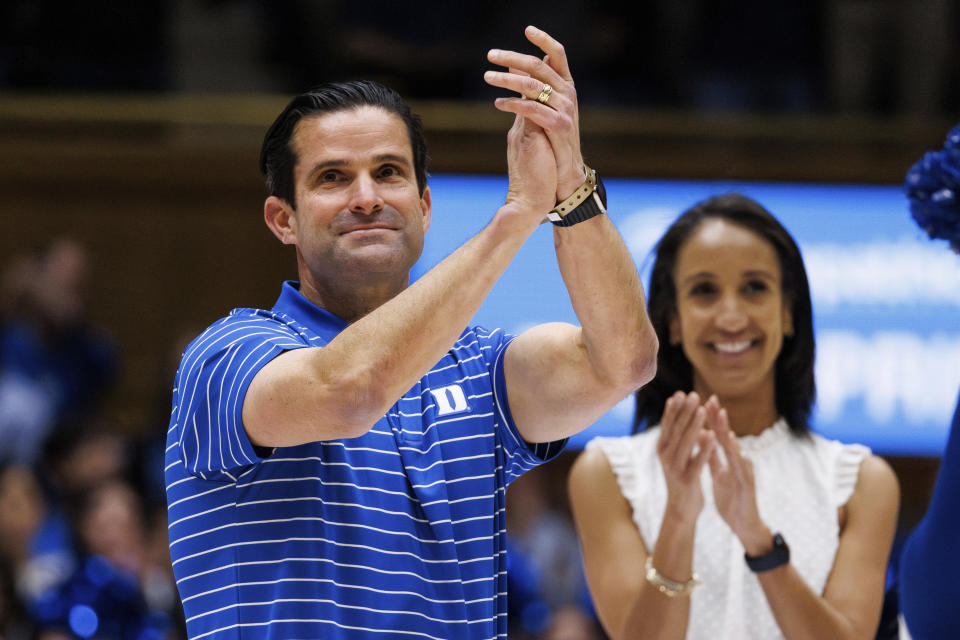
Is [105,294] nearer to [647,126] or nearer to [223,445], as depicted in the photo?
[647,126]

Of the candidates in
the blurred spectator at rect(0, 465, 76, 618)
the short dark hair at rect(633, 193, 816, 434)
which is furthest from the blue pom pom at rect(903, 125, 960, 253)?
the blurred spectator at rect(0, 465, 76, 618)

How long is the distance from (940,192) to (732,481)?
2.16 feet

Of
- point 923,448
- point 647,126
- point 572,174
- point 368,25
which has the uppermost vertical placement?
point 368,25

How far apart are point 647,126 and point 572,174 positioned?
457cm

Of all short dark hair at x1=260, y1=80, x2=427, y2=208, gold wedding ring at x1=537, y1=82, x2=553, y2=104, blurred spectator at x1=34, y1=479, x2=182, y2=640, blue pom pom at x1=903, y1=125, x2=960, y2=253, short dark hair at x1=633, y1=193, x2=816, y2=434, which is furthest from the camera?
blurred spectator at x1=34, y1=479, x2=182, y2=640

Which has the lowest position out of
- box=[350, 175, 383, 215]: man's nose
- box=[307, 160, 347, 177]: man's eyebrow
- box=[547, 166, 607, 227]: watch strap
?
box=[547, 166, 607, 227]: watch strap

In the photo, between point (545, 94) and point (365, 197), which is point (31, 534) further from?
point (545, 94)

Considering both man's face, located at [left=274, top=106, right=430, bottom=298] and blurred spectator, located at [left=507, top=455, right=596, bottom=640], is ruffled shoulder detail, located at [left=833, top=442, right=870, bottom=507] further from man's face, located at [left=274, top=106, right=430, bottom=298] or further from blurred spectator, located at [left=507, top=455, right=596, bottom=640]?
blurred spectator, located at [left=507, top=455, right=596, bottom=640]

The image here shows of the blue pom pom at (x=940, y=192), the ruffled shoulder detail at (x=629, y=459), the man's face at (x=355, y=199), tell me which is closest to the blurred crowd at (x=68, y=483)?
the ruffled shoulder detail at (x=629, y=459)

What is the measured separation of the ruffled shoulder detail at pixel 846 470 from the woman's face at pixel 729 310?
20cm

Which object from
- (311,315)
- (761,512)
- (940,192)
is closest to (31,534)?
(761,512)

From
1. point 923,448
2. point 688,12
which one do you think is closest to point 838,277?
point 923,448

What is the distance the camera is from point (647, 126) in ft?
21.1

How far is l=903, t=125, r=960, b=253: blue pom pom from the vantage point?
7.48 feet
